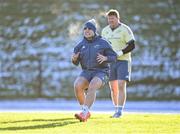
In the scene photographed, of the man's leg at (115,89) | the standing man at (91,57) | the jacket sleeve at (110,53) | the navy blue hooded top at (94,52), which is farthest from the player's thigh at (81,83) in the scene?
the man's leg at (115,89)

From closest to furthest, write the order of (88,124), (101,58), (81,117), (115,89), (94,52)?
(88,124) → (81,117) → (101,58) → (94,52) → (115,89)

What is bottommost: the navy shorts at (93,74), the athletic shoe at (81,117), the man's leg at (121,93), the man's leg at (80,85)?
the athletic shoe at (81,117)

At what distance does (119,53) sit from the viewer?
12.9 meters

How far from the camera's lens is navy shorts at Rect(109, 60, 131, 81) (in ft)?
42.6

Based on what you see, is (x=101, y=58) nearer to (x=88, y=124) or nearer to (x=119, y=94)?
(x=119, y=94)

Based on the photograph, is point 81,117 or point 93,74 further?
point 93,74

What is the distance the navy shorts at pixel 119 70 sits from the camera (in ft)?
42.6

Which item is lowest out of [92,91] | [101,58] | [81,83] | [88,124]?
[88,124]

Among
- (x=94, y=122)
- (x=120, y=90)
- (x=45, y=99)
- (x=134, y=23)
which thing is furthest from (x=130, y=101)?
(x=94, y=122)

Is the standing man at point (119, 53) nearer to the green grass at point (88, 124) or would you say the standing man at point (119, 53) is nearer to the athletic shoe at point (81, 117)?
the green grass at point (88, 124)

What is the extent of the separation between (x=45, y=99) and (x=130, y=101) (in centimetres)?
274

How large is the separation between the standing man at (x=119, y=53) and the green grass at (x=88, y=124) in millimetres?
430

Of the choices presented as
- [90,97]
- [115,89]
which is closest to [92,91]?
[90,97]

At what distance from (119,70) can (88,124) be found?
6.66 ft
